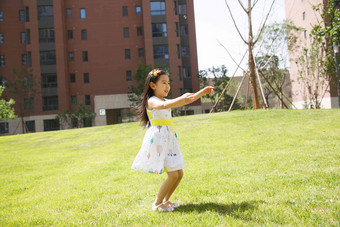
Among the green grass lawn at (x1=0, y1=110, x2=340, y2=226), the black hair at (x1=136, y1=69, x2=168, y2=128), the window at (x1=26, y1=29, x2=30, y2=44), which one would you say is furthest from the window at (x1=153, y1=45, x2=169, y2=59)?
the black hair at (x1=136, y1=69, x2=168, y2=128)

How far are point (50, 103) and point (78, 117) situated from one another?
6.29 metres

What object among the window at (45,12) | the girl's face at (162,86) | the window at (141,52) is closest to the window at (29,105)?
the window at (45,12)

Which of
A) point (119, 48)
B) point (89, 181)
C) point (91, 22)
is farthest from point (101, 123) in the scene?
point (89, 181)

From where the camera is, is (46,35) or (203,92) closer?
(203,92)

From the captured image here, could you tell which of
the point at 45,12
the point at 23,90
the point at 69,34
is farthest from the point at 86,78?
the point at 45,12

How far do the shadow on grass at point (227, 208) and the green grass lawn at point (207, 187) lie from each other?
0.04 ft

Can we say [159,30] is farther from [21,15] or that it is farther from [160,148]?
[160,148]

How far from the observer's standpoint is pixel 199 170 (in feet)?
19.1

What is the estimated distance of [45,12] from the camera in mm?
37656

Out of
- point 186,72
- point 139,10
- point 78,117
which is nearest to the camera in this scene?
point 78,117

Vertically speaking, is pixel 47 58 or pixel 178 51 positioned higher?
pixel 178 51

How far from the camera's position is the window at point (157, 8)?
3781cm

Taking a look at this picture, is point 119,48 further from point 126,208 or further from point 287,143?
point 126,208

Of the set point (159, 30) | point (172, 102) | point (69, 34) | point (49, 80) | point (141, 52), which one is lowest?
point (172, 102)
